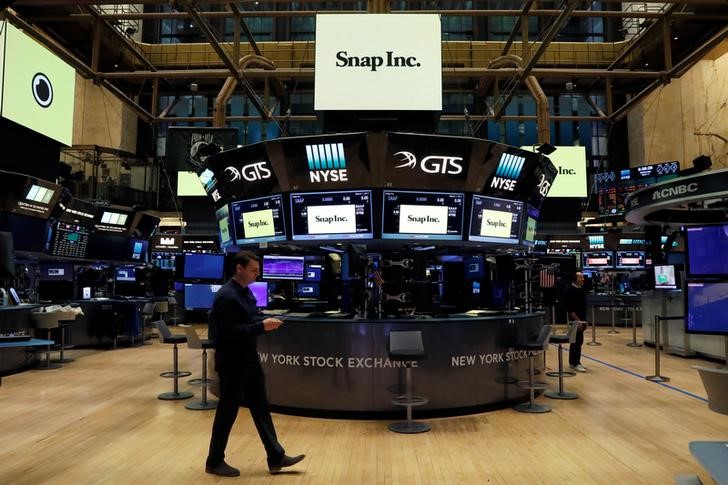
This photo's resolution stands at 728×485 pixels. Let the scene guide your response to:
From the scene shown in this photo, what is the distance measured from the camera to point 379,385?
18.2 ft

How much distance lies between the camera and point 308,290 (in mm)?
11531

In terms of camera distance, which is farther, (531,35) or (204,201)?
(531,35)

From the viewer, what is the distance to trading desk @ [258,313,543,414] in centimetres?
555

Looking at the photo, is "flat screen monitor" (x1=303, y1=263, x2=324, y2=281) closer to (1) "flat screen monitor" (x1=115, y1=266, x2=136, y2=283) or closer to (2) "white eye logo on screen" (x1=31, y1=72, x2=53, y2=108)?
(1) "flat screen monitor" (x1=115, y1=266, x2=136, y2=283)

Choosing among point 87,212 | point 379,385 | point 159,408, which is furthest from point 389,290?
point 87,212

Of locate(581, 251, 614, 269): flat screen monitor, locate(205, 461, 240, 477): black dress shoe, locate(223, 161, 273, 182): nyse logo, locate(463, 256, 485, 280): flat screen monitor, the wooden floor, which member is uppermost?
locate(223, 161, 273, 182): nyse logo

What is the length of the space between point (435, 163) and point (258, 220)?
2.47m

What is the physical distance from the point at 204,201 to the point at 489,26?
12.7m

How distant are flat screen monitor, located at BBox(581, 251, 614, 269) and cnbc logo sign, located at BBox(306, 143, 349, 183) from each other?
1292cm

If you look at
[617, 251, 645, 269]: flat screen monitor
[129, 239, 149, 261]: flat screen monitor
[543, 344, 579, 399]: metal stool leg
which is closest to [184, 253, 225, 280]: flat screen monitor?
[129, 239, 149, 261]: flat screen monitor

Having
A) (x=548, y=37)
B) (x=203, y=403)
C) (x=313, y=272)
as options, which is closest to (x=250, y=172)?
(x=203, y=403)

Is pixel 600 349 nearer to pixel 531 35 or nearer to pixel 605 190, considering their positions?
pixel 605 190

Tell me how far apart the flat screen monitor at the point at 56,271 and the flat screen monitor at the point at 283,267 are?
4291 mm

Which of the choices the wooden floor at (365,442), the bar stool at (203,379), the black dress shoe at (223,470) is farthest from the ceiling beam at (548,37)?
the black dress shoe at (223,470)
